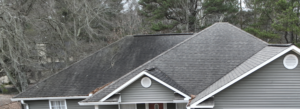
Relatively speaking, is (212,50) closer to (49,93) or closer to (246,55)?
(246,55)

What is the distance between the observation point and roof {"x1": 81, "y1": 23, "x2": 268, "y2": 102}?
830cm

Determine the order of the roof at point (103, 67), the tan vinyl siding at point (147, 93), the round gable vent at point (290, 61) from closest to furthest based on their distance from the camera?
the round gable vent at point (290, 61) < the tan vinyl siding at point (147, 93) < the roof at point (103, 67)

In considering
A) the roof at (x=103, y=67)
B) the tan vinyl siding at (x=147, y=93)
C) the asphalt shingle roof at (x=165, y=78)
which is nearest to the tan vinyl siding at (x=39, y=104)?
the roof at (x=103, y=67)

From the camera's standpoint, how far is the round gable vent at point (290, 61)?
21.4ft

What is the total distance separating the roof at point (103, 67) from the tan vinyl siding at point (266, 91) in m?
4.72

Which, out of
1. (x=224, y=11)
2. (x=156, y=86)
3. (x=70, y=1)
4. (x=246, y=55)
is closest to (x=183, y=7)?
(x=224, y=11)

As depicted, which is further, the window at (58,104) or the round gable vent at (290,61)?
the window at (58,104)

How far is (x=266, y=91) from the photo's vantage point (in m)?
6.88

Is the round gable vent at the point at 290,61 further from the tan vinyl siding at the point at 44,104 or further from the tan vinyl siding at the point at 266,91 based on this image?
the tan vinyl siding at the point at 44,104

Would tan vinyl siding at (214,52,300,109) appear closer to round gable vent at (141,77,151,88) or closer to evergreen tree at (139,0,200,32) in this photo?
round gable vent at (141,77,151,88)

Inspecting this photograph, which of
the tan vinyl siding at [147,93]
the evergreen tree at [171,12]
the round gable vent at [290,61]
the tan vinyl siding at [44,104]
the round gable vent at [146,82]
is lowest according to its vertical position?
the tan vinyl siding at [44,104]

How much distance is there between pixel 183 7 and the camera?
21.4 meters

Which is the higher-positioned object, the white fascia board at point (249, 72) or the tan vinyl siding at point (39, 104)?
the white fascia board at point (249, 72)

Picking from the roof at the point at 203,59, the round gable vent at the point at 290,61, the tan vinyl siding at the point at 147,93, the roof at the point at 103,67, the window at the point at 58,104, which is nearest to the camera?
the round gable vent at the point at 290,61
